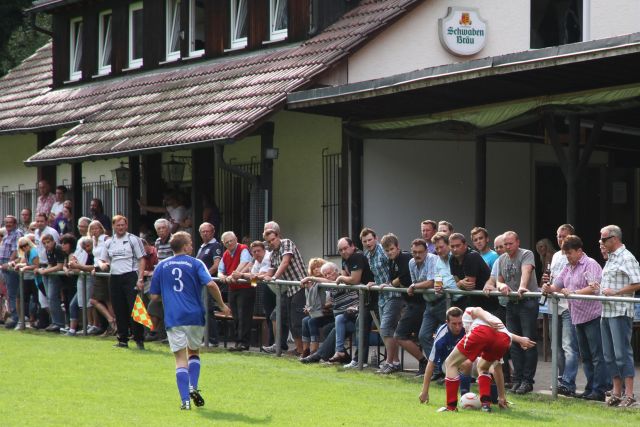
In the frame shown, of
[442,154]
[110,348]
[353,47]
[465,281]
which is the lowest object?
[110,348]

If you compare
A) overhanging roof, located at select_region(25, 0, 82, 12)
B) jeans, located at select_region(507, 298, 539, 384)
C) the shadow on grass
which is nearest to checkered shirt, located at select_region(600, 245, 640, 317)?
jeans, located at select_region(507, 298, 539, 384)

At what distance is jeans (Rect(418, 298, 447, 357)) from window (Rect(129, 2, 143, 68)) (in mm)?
13619

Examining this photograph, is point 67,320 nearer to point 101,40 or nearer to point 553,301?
point 101,40

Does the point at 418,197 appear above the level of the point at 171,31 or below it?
below

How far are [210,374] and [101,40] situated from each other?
47.4ft

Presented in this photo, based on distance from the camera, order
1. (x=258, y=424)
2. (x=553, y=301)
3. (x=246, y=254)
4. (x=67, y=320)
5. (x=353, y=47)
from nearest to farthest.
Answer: (x=258, y=424) < (x=553, y=301) < (x=246, y=254) < (x=353, y=47) < (x=67, y=320)

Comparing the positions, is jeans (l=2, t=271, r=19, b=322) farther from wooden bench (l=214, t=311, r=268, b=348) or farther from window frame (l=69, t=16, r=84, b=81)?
window frame (l=69, t=16, r=84, b=81)

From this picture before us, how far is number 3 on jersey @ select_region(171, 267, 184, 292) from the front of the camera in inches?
510

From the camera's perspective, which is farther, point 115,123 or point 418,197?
point 115,123

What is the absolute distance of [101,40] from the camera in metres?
28.6

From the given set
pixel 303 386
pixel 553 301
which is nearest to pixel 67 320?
pixel 303 386

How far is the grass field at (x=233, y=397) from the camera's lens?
39.0 ft

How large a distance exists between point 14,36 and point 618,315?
3025cm

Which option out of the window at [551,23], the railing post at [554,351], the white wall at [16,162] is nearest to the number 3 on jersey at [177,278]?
the railing post at [554,351]
